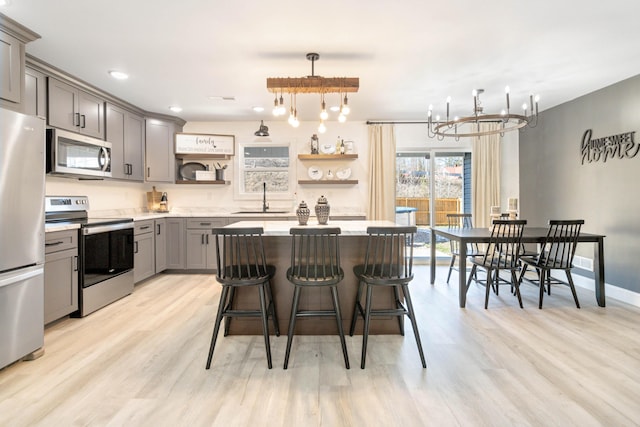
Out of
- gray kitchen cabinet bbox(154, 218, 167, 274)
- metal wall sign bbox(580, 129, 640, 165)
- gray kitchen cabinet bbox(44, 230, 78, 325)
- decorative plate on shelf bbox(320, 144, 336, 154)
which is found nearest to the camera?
gray kitchen cabinet bbox(44, 230, 78, 325)

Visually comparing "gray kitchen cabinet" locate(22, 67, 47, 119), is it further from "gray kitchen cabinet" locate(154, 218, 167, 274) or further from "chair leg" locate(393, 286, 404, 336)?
"chair leg" locate(393, 286, 404, 336)

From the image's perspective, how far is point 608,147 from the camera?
4.00m

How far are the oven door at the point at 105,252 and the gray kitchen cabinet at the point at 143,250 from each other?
227 millimetres

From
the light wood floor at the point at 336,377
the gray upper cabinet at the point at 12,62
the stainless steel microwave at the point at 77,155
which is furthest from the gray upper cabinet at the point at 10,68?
the light wood floor at the point at 336,377

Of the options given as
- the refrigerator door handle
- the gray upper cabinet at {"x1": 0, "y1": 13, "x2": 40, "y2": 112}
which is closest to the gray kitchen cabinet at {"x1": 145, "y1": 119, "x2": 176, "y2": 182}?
the gray upper cabinet at {"x1": 0, "y1": 13, "x2": 40, "y2": 112}

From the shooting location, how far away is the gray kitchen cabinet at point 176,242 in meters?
5.11

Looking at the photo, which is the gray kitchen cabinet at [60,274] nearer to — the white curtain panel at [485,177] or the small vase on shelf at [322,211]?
the small vase on shelf at [322,211]

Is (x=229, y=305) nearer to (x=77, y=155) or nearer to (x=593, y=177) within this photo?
(x=77, y=155)

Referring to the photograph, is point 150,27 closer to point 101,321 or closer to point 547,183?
point 101,321

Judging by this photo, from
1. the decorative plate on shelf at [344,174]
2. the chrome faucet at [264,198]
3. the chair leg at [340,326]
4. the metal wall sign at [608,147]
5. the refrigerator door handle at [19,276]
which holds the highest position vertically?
the metal wall sign at [608,147]

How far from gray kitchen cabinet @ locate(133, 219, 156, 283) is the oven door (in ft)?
0.75

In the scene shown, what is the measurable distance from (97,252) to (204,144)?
253cm

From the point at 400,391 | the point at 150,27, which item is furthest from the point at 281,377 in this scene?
the point at 150,27

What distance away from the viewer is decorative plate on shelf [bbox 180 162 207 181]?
222 inches
